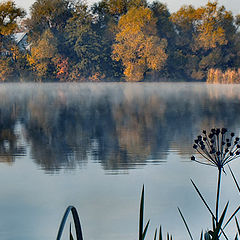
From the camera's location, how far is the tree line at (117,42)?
34.2m

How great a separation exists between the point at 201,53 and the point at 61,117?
2454 cm

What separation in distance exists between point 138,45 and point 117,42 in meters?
3.42

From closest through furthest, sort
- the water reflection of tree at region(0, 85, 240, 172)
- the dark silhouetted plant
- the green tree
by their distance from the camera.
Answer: the dark silhouetted plant, the water reflection of tree at region(0, 85, 240, 172), the green tree

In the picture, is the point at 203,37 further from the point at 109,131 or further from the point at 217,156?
the point at 217,156

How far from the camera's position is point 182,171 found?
5988 mm

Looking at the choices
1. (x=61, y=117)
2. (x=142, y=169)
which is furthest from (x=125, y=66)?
(x=142, y=169)

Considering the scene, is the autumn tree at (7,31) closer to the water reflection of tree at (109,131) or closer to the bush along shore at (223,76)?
the bush along shore at (223,76)

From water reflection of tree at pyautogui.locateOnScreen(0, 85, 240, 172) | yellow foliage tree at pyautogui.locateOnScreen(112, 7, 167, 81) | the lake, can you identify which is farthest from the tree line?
the lake

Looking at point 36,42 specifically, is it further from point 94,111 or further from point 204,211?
point 204,211

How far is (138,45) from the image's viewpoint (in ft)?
112

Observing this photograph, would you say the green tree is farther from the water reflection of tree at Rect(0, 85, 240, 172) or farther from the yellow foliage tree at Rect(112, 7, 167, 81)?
the water reflection of tree at Rect(0, 85, 240, 172)

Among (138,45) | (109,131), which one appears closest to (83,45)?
(138,45)

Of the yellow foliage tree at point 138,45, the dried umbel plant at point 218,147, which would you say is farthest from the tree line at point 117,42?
the dried umbel plant at point 218,147

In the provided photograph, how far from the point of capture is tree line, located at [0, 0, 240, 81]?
1346 inches
